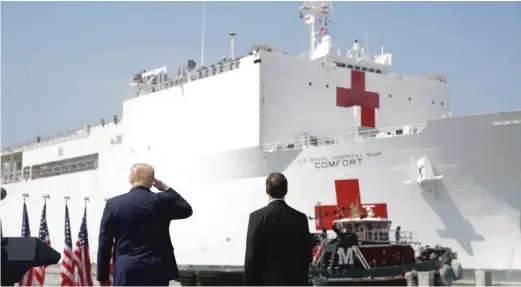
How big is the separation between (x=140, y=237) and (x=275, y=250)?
569mm

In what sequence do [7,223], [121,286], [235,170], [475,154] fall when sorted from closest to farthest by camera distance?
1. [121,286]
2. [475,154]
3. [235,170]
4. [7,223]

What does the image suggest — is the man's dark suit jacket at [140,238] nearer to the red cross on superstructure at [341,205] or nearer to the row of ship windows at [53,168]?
the red cross on superstructure at [341,205]

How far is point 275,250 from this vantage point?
2748mm

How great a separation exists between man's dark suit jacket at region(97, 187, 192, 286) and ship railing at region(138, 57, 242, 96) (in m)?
12.0

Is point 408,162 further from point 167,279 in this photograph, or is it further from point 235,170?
point 167,279

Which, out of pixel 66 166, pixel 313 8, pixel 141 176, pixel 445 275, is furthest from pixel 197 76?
pixel 141 176

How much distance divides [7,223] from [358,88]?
1528 centimetres

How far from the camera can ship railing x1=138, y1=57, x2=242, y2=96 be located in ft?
49.3

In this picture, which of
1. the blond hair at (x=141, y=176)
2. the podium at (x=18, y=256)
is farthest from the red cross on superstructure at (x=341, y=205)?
the podium at (x=18, y=256)

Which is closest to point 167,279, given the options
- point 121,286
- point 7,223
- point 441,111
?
point 121,286

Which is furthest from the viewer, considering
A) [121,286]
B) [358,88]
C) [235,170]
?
[358,88]

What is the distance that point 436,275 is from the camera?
9.82m

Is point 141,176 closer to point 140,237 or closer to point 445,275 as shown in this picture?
point 140,237

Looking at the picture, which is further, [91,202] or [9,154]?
[9,154]
